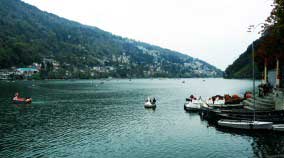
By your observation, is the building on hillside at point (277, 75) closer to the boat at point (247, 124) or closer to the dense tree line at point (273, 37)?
the dense tree line at point (273, 37)

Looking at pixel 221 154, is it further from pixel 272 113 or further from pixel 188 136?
pixel 272 113

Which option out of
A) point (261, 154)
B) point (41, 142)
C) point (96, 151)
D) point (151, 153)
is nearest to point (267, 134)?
point (261, 154)

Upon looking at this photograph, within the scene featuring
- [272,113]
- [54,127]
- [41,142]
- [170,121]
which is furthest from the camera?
[170,121]

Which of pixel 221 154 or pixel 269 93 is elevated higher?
pixel 269 93

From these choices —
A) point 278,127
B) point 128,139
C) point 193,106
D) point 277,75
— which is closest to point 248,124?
point 278,127

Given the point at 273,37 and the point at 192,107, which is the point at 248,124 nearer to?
the point at 273,37

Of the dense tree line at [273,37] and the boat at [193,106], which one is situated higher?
the dense tree line at [273,37]

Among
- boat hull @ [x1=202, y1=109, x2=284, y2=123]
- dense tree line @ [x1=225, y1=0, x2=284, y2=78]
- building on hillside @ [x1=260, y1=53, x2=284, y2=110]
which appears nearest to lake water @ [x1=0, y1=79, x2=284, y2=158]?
boat hull @ [x1=202, y1=109, x2=284, y2=123]

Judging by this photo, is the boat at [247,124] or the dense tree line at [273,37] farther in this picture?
the boat at [247,124]

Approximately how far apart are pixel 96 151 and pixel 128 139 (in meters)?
6.59

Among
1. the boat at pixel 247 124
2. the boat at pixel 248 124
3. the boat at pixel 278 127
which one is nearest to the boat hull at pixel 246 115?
the boat at pixel 248 124

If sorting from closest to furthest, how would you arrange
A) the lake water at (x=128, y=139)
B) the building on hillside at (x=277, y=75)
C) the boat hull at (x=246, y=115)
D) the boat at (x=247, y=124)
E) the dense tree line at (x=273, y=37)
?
the dense tree line at (x=273, y=37) < the lake water at (x=128, y=139) < the boat at (x=247, y=124) < the boat hull at (x=246, y=115) < the building on hillside at (x=277, y=75)

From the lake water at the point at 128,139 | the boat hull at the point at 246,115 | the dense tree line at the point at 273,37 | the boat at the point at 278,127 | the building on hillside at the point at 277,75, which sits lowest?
the lake water at the point at 128,139

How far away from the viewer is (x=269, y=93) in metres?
55.3
